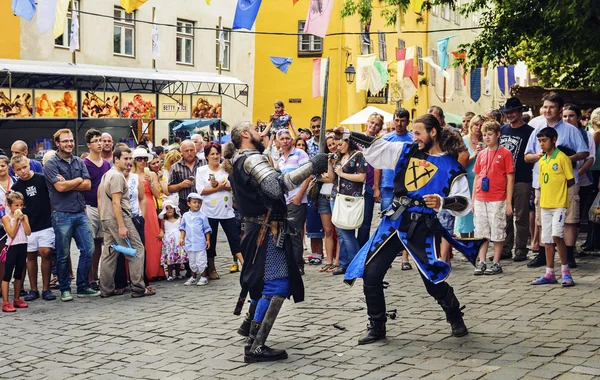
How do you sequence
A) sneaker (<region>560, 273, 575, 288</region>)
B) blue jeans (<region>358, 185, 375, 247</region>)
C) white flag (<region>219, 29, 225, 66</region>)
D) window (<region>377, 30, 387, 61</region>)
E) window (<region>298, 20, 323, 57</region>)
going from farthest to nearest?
window (<region>377, 30, 387, 61</region>)
window (<region>298, 20, 323, 57</region>)
white flag (<region>219, 29, 225, 66</region>)
blue jeans (<region>358, 185, 375, 247</region>)
sneaker (<region>560, 273, 575, 288</region>)

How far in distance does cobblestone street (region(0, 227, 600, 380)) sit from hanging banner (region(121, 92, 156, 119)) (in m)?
16.9

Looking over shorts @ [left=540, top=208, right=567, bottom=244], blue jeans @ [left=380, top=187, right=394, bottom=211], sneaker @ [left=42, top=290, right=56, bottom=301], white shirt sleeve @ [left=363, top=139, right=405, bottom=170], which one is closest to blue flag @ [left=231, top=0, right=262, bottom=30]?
blue jeans @ [left=380, top=187, right=394, bottom=211]

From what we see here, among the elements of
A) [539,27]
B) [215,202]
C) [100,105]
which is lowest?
[215,202]

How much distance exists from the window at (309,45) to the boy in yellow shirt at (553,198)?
92.9 feet

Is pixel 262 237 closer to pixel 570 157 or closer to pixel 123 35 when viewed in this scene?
pixel 570 157

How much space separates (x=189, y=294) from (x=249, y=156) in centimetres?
357

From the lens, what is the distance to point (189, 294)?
9.89m

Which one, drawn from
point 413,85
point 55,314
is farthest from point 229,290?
point 413,85

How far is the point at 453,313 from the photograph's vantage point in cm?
696

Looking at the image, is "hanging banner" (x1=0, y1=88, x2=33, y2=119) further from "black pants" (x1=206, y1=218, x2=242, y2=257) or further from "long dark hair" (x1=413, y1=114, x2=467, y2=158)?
"long dark hair" (x1=413, y1=114, x2=467, y2=158)

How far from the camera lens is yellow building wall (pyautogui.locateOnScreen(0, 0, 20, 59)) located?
947 inches

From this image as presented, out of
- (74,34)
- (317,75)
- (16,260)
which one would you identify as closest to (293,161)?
(16,260)

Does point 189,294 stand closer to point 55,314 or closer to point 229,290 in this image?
point 229,290

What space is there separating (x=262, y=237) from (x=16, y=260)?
3890 millimetres
